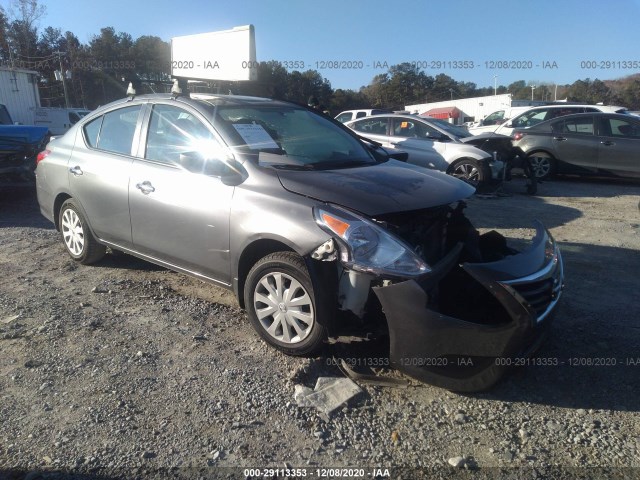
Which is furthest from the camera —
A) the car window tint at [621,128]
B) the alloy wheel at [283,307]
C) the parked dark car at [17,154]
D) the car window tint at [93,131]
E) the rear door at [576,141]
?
the rear door at [576,141]

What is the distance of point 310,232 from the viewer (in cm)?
310

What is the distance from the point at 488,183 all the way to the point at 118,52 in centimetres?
3464

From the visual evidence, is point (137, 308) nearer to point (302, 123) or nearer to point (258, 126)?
point (258, 126)

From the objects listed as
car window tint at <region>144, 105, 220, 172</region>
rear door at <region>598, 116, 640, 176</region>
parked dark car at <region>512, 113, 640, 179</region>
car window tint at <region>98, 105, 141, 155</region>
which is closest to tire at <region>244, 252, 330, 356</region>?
car window tint at <region>144, 105, 220, 172</region>

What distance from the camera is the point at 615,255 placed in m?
5.57

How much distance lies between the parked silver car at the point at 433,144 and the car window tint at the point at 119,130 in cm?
566

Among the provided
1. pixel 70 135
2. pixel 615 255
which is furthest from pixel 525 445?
pixel 70 135

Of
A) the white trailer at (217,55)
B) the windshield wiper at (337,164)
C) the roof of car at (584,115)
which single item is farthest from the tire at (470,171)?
the windshield wiper at (337,164)

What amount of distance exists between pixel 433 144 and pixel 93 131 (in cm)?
622

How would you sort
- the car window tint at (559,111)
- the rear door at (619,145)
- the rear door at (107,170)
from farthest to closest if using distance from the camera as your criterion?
the car window tint at (559,111) → the rear door at (619,145) → the rear door at (107,170)

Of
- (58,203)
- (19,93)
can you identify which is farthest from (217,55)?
(19,93)

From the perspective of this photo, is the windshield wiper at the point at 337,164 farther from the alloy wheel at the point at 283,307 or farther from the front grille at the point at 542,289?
the front grille at the point at 542,289

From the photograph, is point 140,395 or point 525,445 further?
point 140,395

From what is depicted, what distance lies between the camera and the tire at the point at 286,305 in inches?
124
